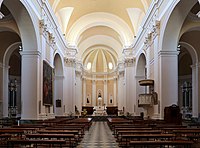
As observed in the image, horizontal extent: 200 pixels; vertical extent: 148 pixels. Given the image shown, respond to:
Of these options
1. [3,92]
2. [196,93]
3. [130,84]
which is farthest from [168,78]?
[130,84]

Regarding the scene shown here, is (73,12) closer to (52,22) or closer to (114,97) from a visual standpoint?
(52,22)

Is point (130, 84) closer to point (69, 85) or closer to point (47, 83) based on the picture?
point (69, 85)

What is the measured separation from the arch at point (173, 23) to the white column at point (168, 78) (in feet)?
1.34

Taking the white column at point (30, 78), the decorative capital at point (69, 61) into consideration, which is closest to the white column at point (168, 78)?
the white column at point (30, 78)

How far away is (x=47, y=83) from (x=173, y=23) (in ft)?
24.2

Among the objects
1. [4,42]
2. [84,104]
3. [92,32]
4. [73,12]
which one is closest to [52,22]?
[4,42]

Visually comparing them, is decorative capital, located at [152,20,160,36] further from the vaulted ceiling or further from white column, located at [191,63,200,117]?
white column, located at [191,63,200,117]

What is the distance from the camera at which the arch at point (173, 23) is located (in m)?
13.5

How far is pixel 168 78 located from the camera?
1561 cm

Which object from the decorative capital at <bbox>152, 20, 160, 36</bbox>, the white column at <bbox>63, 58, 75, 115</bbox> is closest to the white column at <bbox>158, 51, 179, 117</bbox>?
the decorative capital at <bbox>152, 20, 160, 36</bbox>

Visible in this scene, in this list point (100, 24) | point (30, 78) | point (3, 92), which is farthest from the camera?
point (100, 24)

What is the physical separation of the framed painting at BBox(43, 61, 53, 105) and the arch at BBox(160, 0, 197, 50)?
19.6 feet

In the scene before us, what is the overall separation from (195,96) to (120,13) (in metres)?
9.72

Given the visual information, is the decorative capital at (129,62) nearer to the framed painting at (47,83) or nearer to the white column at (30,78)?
the framed painting at (47,83)
